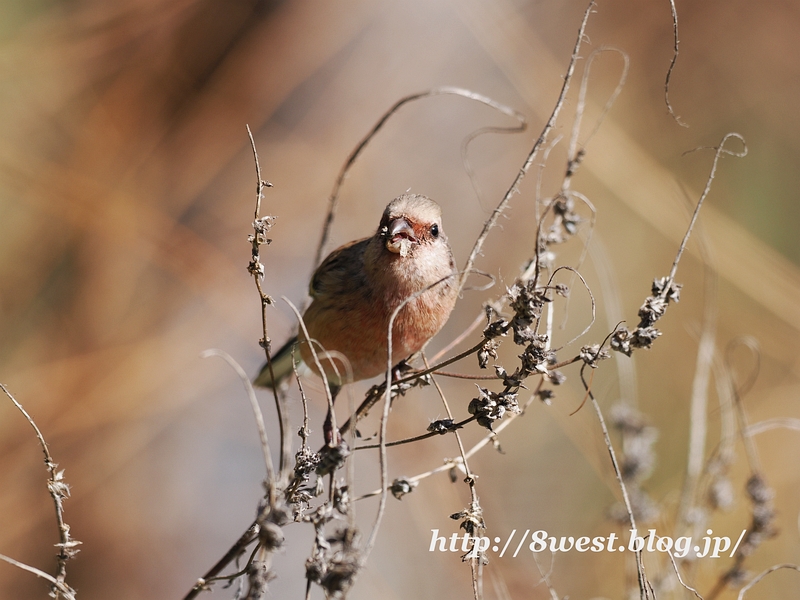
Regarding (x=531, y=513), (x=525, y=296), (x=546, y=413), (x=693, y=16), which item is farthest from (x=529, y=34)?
(x=525, y=296)

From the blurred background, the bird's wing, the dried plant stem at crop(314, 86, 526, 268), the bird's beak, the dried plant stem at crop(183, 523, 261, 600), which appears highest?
the blurred background

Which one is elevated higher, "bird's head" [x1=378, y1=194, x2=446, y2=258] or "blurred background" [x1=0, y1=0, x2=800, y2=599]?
"blurred background" [x1=0, y1=0, x2=800, y2=599]

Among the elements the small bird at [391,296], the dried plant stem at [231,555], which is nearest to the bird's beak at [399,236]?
the small bird at [391,296]

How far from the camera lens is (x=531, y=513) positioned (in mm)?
6402

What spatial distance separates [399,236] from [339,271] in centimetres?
55

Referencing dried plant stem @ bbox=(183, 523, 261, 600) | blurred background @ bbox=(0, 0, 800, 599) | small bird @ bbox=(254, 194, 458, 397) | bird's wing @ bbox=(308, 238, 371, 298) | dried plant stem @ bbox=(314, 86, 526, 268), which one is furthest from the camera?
blurred background @ bbox=(0, 0, 800, 599)

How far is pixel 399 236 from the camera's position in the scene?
10.8 feet

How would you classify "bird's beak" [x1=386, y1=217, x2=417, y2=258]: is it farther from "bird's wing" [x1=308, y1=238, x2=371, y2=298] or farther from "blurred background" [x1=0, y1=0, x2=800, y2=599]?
"blurred background" [x1=0, y1=0, x2=800, y2=599]

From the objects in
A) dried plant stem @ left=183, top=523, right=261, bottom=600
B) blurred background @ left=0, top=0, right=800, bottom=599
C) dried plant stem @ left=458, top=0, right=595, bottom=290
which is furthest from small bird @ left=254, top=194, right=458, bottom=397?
blurred background @ left=0, top=0, right=800, bottom=599

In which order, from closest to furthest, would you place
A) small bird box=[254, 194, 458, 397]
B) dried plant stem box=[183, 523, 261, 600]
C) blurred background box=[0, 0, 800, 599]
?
dried plant stem box=[183, 523, 261, 600] → small bird box=[254, 194, 458, 397] → blurred background box=[0, 0, 800, 599]

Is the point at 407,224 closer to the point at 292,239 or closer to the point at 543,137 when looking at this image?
the point at 543,137

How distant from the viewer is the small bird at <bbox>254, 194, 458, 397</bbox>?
10.5 ft

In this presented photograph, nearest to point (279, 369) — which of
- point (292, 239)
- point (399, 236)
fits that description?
point (399, 236)

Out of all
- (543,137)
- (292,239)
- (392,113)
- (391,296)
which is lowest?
(543,137)
